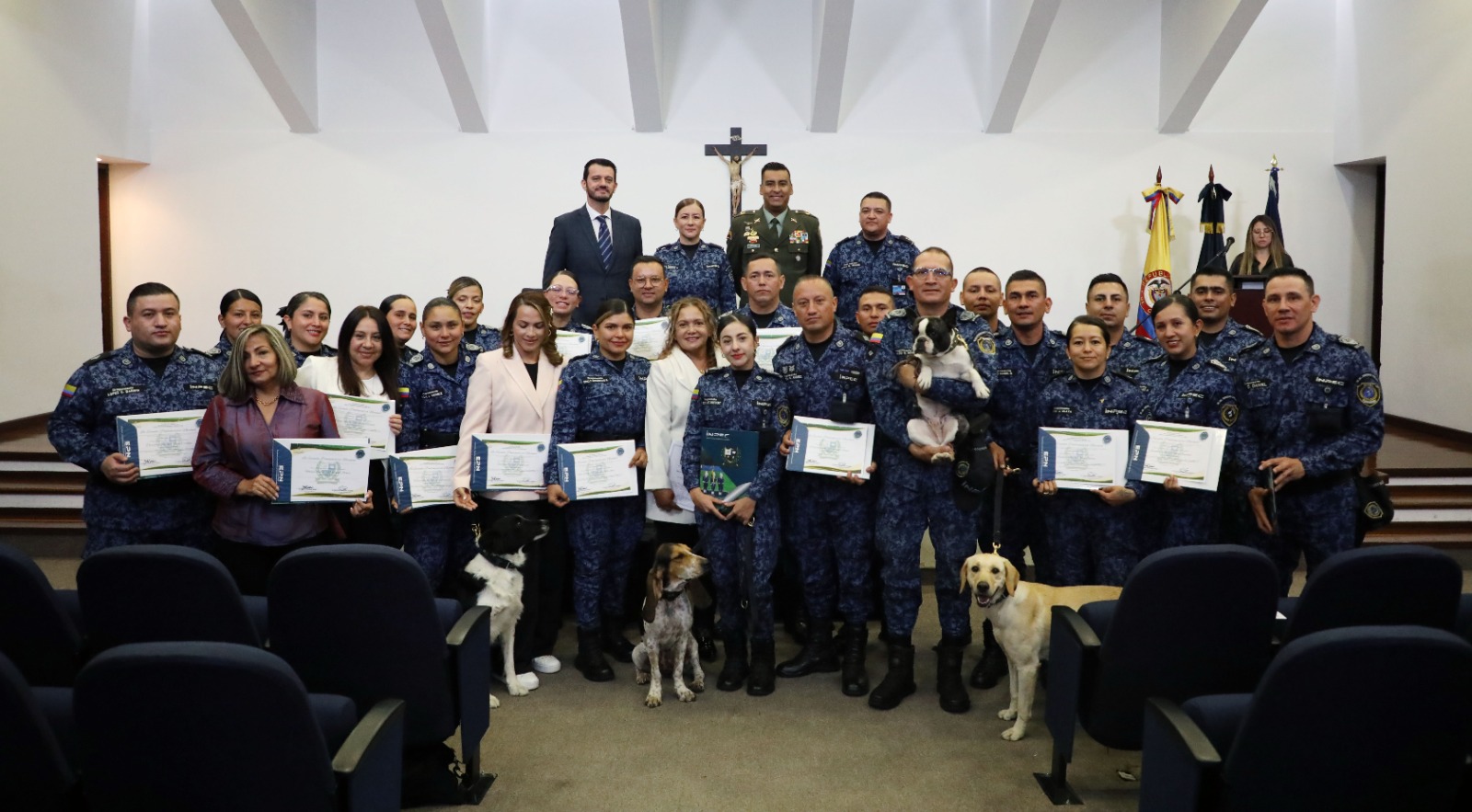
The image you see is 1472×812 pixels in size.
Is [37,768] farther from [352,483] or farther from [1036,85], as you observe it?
[1036,85]

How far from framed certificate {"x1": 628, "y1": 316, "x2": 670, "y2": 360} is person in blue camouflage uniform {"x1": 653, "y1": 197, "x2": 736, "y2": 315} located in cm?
93

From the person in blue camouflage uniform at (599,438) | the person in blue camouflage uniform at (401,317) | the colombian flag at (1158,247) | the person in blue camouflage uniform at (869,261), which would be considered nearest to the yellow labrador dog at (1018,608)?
the person in blue camouflage uniform at (599,438)

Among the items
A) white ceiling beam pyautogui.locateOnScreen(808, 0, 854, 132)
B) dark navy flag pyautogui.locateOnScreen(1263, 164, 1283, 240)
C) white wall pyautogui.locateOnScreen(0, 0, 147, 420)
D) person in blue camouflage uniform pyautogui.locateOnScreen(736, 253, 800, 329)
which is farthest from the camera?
dark navy flag pyautogui.locateOnScreen(1263, 164, 1283, 240)

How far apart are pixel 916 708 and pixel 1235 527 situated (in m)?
1.59

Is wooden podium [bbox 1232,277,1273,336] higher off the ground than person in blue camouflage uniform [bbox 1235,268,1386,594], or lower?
higher

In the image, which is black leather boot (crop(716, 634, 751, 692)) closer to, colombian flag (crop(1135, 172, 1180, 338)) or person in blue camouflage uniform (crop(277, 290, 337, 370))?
person in blue camouflage uniform (crop(277, 290, 337, 370))

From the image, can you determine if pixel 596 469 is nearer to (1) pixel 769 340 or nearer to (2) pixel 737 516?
(2) pixel 737 516

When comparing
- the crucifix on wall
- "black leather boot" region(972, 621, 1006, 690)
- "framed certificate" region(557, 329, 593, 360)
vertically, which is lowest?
"black leather boot" region(972, 621, 1006, 690)

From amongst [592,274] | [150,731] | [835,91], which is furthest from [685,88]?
[150,731]

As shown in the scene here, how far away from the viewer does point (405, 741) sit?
118 inches

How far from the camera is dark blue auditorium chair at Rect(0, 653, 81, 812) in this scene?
6.09ft

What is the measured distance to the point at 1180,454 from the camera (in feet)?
13.4

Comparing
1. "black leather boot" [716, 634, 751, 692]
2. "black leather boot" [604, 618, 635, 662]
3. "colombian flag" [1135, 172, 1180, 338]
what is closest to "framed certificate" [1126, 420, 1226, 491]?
"black leather boot" [716, 634, 751, 692]

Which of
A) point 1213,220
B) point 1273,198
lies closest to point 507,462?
point 1213,220
